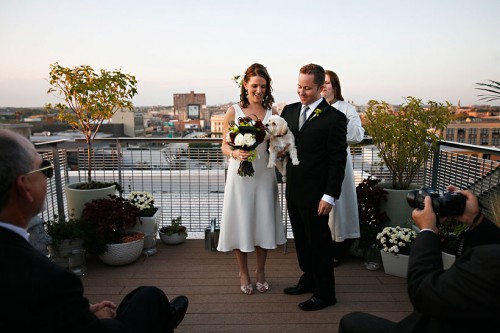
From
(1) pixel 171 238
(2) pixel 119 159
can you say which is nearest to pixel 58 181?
(2) pixel 119 159

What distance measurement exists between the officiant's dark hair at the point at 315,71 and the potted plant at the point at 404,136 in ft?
4.60

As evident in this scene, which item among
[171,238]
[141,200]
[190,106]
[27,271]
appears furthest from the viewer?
[190,106]

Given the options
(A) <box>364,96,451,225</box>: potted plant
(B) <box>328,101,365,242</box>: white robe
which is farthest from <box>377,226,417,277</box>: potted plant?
(A) <box>364,96,451,225</box>: potted plant

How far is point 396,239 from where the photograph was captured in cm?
326

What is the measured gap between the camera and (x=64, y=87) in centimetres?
378

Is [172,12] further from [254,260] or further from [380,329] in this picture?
[380,329]

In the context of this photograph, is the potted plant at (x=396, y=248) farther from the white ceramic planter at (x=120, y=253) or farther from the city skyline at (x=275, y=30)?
the city skyline at (x=275, y=30)

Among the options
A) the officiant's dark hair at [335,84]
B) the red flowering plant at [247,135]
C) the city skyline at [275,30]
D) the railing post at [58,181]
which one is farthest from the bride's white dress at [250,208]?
the city skyline at [275,30]

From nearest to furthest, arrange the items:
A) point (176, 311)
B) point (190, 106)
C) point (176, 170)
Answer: point (176, 311) < point (176, 170) < point (190, 106)

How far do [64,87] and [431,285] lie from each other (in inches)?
154

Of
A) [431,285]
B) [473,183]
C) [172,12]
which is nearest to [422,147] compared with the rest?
[473,183]

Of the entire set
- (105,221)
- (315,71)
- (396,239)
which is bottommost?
(396,239)

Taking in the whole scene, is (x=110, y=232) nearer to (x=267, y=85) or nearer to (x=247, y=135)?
(x=247, y=135)

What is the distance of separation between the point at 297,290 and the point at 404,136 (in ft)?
6.22
